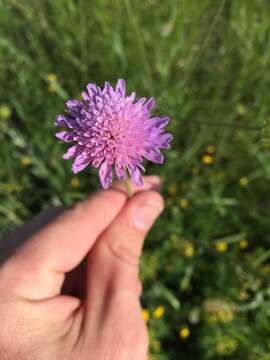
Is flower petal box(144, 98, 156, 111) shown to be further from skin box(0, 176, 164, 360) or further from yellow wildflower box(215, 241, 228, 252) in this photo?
yellow wildflower box(215, 241, 228, 252)

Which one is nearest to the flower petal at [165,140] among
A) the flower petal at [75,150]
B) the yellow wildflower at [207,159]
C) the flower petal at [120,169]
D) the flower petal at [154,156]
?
the flower petal at [154,156]

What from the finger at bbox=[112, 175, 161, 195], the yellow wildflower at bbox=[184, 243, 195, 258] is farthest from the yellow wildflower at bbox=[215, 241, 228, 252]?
the finger at bbox=[112, 175, 161, 195]

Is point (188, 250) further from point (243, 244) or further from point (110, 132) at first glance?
point (110, 132)

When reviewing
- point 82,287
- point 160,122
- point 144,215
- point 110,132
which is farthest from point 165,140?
point 82,287

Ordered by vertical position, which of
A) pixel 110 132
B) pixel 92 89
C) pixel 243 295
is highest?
pixel 92 89

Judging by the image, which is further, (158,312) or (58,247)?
(158,312)

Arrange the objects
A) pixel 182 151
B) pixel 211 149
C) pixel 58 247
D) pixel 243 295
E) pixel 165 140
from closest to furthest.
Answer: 1. pixel 165 140
2. pixel 58 247
3. pixel 243 295
4. pixel 211 149
5. pixel 182 151

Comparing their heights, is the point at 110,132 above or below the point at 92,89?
below

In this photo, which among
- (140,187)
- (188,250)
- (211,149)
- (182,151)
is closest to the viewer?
(140,187)

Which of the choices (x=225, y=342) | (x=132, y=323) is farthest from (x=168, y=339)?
(x=132, y=323)
